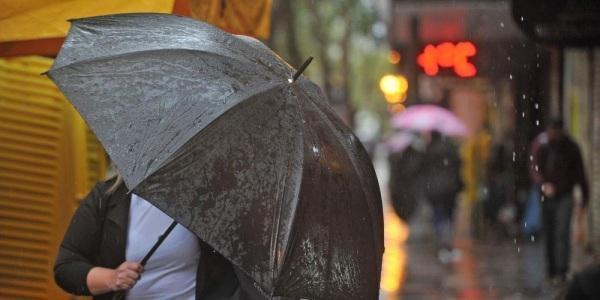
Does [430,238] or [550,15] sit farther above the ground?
[550,15]

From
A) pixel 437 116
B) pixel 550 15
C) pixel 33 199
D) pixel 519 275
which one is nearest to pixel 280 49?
pixel 437 116

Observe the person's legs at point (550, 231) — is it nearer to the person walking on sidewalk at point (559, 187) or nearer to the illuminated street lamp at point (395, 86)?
the person walking on sidewalk at point (559, 187)

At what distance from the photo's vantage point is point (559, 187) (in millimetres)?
13391

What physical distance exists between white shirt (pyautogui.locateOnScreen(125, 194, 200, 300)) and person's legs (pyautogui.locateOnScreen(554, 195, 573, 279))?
934 centimetres

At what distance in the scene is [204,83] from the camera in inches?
164

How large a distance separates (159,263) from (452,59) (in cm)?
2401

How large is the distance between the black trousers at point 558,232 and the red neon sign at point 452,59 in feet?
47.7

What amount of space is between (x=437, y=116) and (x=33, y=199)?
62.9ft

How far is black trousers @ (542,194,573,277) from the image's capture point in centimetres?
1337

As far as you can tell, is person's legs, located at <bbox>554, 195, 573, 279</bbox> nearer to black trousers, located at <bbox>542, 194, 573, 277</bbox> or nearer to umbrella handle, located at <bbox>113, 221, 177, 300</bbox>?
black trousers, located at <bbox>542, 194, 573, 277</bbox>

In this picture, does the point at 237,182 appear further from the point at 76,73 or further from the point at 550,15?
the point at 550,15

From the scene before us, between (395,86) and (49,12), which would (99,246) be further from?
(395,86)

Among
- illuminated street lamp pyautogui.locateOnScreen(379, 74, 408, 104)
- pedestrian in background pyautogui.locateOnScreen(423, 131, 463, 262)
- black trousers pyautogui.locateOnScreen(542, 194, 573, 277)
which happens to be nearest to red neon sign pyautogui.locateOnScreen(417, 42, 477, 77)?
pedestrian in background pyautogui.locateOnScreen(423, 131, 463, 262)

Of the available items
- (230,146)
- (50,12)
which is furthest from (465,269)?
(230,146)
